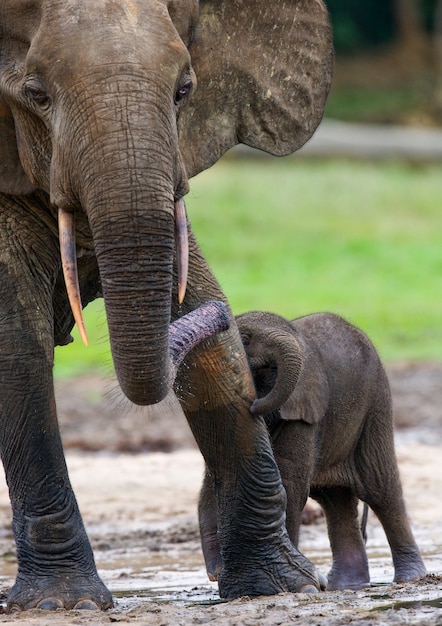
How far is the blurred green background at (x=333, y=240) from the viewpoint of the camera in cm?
1808

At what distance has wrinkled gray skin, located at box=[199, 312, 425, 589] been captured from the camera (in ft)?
22.9

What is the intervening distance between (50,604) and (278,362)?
1.42 meters

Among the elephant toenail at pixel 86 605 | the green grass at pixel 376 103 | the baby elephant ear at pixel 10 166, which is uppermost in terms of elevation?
the green grass at pixel 376 103

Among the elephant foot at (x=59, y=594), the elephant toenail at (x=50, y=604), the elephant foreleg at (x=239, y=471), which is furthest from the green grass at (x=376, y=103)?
the elephant toenail at (x=50, y=604)

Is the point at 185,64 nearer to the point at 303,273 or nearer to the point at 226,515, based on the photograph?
the point at 226,515

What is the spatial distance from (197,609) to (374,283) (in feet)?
48.9

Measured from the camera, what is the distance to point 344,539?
7684 mm

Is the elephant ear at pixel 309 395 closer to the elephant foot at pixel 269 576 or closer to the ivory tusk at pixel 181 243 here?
the elephant foot at pixel 269 576

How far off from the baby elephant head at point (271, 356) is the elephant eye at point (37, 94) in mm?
1607

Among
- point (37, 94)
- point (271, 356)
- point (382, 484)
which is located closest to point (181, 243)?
point (37, 94)

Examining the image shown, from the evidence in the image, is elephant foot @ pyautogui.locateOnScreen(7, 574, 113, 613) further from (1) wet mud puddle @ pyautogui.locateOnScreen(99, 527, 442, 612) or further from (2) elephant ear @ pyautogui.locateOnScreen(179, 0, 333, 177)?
(2) elephant ear @ pyautogui.locateOnScreen(179, 0, 333, 177)

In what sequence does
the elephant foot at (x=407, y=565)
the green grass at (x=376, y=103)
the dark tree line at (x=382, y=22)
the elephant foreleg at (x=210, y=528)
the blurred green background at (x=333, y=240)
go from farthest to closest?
the dark tree line at (x=382, y=22), the green grass at (x=376, y=103), the blurred green background at (x=333, y=240), the elephant foot at (x=407, y=565), the elephant foreleg at (x=210, y=528)

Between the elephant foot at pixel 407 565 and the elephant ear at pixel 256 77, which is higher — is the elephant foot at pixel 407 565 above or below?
below

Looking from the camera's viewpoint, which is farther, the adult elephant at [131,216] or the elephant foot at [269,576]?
the elephant foot at [269,576]
